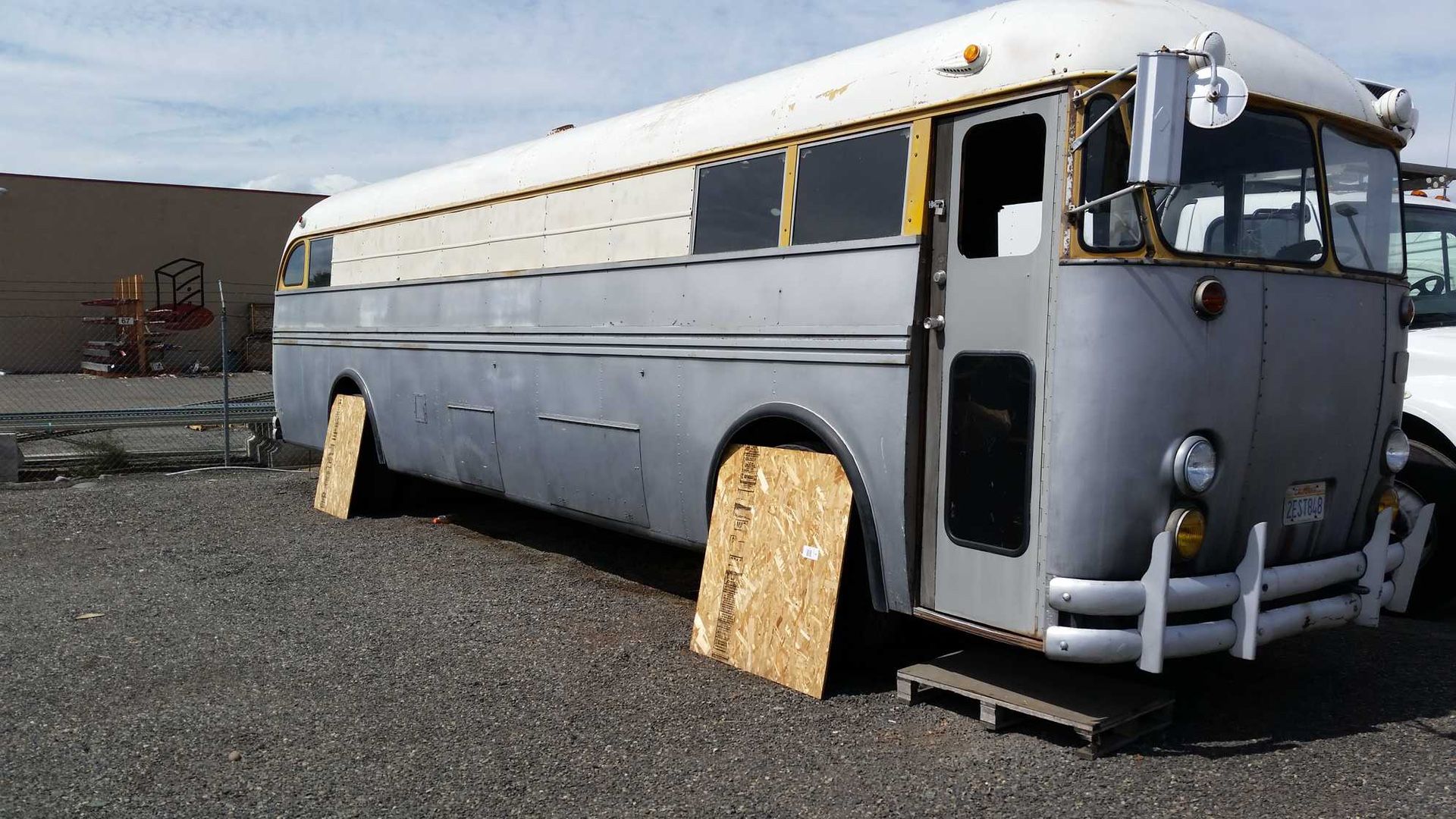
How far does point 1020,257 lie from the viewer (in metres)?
4.71

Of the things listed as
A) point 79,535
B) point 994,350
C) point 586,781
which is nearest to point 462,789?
point 586,781

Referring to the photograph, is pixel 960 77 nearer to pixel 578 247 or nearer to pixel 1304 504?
pixel 1304 504

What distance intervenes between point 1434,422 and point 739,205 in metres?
4.04

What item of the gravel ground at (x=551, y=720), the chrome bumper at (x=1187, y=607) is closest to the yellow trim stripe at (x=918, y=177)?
the chrome bumper at (x=1187, y=607)

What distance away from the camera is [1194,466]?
4531 mm

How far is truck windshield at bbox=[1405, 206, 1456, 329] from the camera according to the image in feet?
24.2

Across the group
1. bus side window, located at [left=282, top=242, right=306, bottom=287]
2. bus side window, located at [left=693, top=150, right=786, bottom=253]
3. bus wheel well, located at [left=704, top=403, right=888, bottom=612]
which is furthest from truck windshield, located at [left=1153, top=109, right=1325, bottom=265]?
bus side window, located at [left=282, top=242, right=306, bottom=287]

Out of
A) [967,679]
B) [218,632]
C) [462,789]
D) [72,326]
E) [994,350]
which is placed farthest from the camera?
[72,326]

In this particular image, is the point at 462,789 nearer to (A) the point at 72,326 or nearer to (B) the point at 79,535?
(B) the point at 79,535

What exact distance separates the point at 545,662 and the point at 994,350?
2736mm

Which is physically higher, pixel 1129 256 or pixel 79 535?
pixel 1129 256

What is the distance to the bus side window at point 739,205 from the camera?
588cm

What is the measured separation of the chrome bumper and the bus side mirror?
1.32m

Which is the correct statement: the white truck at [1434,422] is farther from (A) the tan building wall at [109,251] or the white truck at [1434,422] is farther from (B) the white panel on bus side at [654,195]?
(A) the tan building wall at [109,251]
